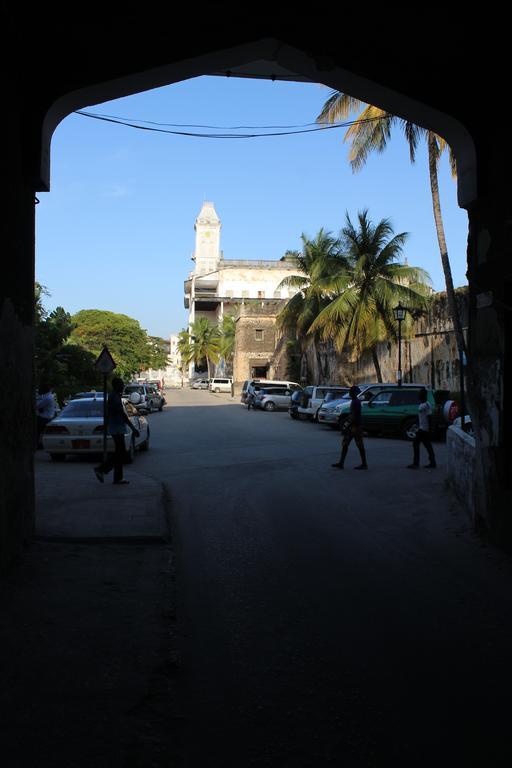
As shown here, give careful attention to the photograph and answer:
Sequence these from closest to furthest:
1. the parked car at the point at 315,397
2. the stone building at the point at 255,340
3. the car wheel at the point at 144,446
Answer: the car wheel at the point at 144,446 < the parked car at the point at 315,397 < the stone building at the point at 255,340

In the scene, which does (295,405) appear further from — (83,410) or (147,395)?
(83,410)

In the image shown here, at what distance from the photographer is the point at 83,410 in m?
16.8

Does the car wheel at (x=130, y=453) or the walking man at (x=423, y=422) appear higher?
the walking man at (x=423, y=422)

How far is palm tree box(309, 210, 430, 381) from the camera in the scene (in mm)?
34331

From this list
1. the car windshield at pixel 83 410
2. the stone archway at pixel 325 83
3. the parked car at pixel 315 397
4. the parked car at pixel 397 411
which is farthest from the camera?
the parked car at pixel 315 397

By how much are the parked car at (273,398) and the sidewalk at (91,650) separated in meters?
33.8

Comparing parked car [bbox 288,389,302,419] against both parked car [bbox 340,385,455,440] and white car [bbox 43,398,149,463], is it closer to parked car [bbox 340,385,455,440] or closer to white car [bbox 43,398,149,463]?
parked car [bbox 340,385,455,440]

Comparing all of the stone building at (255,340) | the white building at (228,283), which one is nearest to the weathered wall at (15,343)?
the stone building at (255,340)

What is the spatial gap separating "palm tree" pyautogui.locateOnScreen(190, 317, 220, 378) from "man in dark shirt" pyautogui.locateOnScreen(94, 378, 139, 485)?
81649 millimetres

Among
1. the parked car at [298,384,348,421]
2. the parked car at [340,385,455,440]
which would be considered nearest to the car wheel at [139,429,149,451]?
the parked car at [340,385,455,440]

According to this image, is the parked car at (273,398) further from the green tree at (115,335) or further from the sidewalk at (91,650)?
the sidewalk at (91,650)

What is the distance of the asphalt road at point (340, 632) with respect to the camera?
3521 mm

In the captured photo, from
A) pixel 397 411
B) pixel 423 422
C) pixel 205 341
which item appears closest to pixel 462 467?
pixel 423 422

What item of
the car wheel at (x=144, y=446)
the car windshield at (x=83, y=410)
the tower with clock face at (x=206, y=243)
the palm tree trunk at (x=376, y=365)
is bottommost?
the car wheel at (x=144, y=446)
